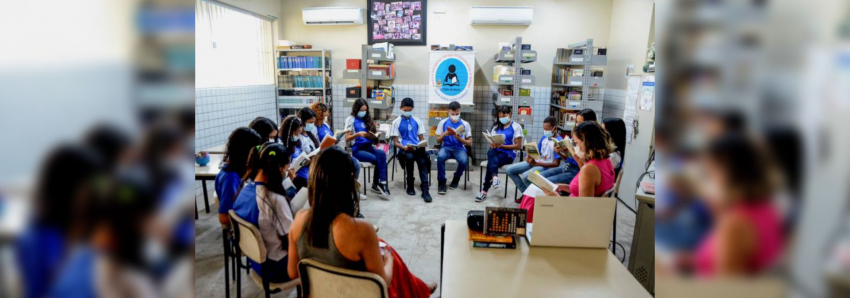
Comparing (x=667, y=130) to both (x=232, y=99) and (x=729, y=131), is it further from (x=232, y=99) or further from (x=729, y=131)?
(x=232, y=99)

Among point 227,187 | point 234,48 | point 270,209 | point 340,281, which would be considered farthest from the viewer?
point 234,48

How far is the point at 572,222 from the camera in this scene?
206 centimetres

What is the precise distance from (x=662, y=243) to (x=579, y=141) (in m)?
3.03


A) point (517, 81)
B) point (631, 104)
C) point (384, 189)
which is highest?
point (517, 81)

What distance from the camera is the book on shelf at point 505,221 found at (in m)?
2.14

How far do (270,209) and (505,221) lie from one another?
1228 mm

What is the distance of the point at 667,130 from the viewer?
20 centimetres

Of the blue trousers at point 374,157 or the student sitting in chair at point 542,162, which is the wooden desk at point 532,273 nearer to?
the student sitting in chair at point 542,162

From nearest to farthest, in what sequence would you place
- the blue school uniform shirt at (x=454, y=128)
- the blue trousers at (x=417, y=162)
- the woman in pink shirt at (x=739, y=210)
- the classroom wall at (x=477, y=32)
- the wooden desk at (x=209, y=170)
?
the woman in pink shirt at (x=739, y=210) < the wooden desk at (x=209, y=170) < the blue trousers at (x=417, y=162) < the blue school uniform shirt at (x=454, y=128) < the classroom wall at (x=477, y=32)

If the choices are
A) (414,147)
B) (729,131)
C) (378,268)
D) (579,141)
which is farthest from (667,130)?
(414,147)

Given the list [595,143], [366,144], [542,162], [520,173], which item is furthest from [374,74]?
[595,143]

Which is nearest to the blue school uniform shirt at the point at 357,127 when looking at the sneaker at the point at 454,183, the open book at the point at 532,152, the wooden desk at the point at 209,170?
the sneaker at the point at 454,183

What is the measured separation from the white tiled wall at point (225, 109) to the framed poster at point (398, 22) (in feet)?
6.23

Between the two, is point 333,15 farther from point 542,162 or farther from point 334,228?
point 334,228
